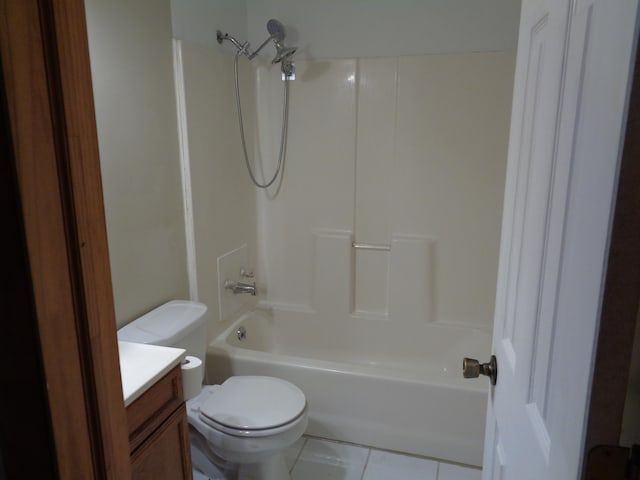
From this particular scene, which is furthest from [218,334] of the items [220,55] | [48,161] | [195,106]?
[48,161]

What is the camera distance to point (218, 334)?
2.31m

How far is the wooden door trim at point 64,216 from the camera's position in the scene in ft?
1.61

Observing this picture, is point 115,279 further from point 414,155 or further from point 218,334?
point 414,155

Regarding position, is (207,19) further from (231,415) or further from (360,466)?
(360,466)

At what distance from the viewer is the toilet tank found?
5.10 ft

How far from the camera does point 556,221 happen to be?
0.64 metres

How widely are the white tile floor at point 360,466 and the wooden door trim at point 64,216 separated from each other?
1.52 metres

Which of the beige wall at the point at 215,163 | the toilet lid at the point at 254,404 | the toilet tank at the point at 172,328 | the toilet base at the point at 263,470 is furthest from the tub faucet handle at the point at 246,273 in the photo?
the toilet base at the point at 263,470

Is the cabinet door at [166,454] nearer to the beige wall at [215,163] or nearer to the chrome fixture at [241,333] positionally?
the beige wall at [215,163]

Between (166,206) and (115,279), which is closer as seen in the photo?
(115,279)

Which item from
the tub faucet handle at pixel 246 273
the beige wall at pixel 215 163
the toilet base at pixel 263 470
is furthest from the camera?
the tub faucet handle at pixel 246 273

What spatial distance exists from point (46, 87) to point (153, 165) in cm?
136

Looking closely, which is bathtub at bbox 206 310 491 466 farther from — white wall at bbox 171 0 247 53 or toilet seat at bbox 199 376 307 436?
white wall at bbox 171 0 247 53

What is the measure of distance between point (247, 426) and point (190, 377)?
0.38 metres
